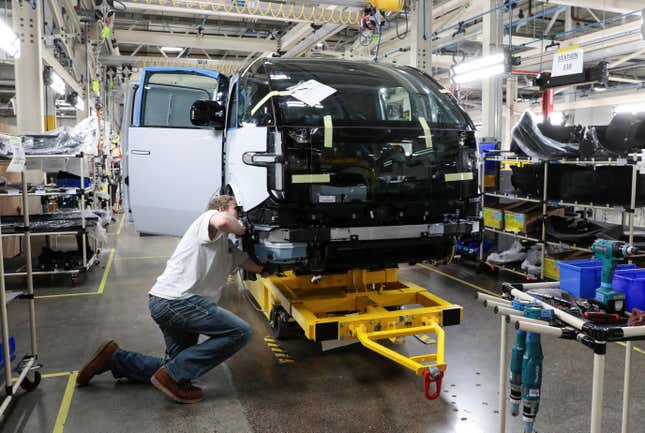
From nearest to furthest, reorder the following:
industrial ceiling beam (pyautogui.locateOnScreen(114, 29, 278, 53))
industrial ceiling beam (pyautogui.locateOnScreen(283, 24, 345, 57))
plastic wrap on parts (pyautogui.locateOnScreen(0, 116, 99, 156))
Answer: plastic wrap on parts (pyautogui.locateOnScreen(0, 116, 99, 156)), industrial ceiling beam (pyautogui.locateOnScreen(283, 24, 345, 57)), industrial ceiling beam (pyautogui.locateOnScreen(114, 29, 278, 53))

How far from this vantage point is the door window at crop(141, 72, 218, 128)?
547 centimetres

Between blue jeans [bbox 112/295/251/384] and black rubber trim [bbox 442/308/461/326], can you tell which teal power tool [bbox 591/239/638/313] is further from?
blue jeans [bbox 112/295/251/384]

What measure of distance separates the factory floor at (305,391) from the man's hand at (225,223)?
1.21 metres

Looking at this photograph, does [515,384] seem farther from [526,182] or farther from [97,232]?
[97,232]

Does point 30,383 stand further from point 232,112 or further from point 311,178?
point 232,112

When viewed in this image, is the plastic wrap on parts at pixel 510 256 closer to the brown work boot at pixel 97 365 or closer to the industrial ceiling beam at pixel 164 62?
the brown work boot at pixel 97 365

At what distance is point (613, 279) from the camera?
2371 millimetres

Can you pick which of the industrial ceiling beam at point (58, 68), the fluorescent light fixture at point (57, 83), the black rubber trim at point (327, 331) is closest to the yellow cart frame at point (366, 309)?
the black rubber trim at point (327, 331)

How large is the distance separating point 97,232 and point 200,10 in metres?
3.80

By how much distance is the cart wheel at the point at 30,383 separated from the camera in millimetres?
3783

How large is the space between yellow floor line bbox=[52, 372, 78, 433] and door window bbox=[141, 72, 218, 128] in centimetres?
256

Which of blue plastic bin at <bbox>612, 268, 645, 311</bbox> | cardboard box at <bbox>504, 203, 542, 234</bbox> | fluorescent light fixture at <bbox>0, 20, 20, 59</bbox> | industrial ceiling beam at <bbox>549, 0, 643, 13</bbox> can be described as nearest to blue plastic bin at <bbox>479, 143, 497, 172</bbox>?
cardboard box at <bbox>504, 203, 542, 234</bbox>

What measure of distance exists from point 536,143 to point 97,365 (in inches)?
211

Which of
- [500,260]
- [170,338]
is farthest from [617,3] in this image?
[170,338]
